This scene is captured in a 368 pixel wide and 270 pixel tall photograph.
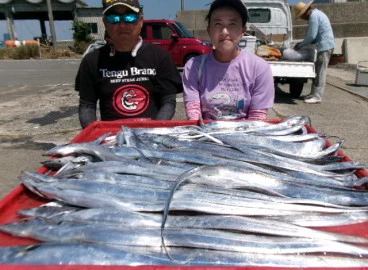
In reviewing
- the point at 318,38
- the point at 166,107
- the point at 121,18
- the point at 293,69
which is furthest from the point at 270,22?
the point at 121,18

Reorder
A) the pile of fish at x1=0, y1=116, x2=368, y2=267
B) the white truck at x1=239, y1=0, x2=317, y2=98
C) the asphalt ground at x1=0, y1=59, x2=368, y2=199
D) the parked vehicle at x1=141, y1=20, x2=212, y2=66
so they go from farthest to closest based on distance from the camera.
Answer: the parked vehicle at x1=141, y1=20, x2=212, y2=66
the white truck at x1=239, y1=0, x2=317, y2=98
the asphalt ground at x1=0, y1=59, x2=368, y2=199
the pile of fish at x1=0, y1=116, x2=368, y2=267

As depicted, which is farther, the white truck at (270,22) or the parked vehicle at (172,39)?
the parked vehicle at (172,39)

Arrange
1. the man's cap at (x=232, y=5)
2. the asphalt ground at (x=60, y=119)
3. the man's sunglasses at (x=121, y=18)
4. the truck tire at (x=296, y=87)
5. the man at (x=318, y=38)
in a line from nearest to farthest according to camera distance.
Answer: the man's cap at (x=232, y=5), the man's sunglasses at (x=121, y=18), the asphalt ground at (x=60, y=119), the man at (x=318, y=38), the truck tire at (x=296, y=87)

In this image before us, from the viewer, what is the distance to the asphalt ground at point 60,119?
506cm

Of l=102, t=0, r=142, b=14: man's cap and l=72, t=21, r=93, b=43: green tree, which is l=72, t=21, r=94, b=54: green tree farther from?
l=102, t=0, r=142, b=14: man's cap

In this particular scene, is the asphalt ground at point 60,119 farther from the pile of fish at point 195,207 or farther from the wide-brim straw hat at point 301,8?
the wide-brim straw hat at point 301,8

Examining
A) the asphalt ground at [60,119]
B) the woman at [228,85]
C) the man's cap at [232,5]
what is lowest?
the asphalt ground at [60,119]

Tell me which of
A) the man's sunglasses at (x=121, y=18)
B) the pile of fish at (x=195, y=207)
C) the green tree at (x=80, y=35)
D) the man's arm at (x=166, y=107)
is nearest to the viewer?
the pile of fish at (x=195, y=207)

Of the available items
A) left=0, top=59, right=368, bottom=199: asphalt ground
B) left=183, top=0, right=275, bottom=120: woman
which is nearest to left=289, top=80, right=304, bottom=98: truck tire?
left=0, top=59, right=368, bottom=199: asphalt ground

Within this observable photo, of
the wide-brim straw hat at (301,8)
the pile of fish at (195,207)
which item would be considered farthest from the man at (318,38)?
the pile of fish at (195,207)

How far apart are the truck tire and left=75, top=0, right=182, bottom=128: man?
6.46 metres

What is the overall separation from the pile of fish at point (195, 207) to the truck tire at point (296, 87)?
740cm

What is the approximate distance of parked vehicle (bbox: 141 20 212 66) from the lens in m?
13.9

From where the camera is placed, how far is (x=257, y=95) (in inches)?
113
